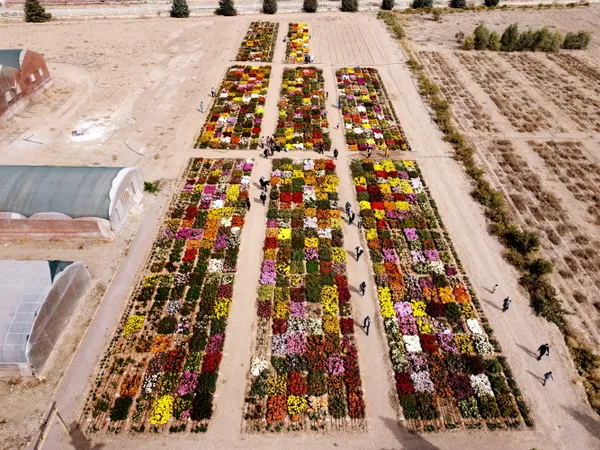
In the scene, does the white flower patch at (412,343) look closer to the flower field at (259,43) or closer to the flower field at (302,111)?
the flower field at (302,111)

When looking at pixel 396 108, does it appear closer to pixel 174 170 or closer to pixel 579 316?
pixel 174 170

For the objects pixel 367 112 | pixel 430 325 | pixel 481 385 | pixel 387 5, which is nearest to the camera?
pixel 481 385

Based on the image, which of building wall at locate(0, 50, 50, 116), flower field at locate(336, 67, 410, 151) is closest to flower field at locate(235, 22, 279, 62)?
flower field at locate(336, 67, 410, 151)

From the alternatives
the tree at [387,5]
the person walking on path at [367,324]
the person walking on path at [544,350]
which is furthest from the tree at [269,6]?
the person walking on path at [544,350]

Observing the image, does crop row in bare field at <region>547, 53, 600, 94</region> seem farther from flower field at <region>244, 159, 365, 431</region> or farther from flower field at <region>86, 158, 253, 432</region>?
flower field at <region>86, 158, 253, 432</region>

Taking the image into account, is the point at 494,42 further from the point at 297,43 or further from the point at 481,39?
the point at 297,43

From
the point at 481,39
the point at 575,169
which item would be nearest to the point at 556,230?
the point at 575,169
